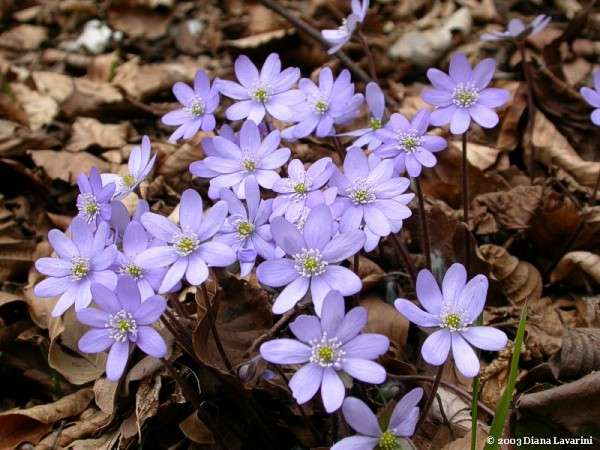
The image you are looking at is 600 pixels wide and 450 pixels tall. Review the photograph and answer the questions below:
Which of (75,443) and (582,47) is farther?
(582,47)

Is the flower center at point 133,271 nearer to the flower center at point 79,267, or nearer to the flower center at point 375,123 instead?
the flower center at point 79,267

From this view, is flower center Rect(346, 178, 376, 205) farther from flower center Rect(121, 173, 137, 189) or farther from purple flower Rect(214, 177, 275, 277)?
flower center Rect(121, 173, 137, 189)

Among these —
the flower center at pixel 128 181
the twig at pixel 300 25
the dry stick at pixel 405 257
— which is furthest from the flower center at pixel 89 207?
the twig at pixel 300 25

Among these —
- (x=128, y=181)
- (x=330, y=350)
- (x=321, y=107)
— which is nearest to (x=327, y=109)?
(x=321, y=107)

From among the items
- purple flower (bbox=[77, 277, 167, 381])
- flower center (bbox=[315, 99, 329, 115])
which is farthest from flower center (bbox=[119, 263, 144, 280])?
flower center (bbox=[315, 99, 329, 115])

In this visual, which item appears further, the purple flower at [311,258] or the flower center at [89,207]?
the flower center at [89,207]

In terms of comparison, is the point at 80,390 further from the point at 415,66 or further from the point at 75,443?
Result: the point at 415,66

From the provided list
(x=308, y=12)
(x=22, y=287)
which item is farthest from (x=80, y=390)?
(x=308, y=12)
